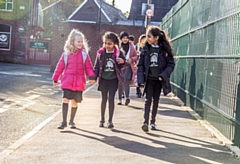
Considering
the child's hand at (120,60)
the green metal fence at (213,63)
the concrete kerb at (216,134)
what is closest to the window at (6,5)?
the green metal fence at (213,63)

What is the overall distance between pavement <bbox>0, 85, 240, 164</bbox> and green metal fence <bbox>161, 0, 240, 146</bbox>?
30cm

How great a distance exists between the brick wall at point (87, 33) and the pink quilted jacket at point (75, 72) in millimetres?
22399

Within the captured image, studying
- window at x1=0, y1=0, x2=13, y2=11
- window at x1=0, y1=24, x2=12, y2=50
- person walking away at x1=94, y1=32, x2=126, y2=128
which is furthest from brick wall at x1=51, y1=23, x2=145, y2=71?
person walking away at x1=94, y1=32, x2=126, y2=128

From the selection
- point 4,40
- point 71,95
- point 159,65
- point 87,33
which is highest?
point 87,33

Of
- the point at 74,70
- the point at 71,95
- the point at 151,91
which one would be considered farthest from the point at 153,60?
the point at 71,95

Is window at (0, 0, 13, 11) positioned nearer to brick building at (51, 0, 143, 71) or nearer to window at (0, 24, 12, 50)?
window at (0, 24, 12, 50)

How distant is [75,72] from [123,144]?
1776mm

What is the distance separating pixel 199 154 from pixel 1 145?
2649 millimetres

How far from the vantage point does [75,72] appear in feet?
25.6

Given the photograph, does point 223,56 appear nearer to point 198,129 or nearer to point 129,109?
point 198,129

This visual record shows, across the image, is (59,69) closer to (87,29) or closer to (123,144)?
(123,144)

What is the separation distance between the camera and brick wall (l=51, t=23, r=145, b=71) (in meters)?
30.1

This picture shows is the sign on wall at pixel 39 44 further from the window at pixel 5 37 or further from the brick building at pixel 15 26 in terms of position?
the window at pixel 5 37

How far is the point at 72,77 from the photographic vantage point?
7805mm
